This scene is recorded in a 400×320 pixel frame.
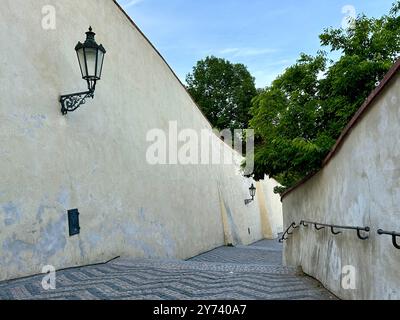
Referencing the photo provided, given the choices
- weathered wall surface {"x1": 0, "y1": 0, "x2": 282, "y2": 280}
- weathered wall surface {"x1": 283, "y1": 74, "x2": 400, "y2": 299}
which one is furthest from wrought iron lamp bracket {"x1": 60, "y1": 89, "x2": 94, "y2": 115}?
weathered wall surface {"x1": 283, "y1": 74, "x2": 400, "y2": 299}

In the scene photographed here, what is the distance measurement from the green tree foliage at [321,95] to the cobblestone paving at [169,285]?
1652 mm

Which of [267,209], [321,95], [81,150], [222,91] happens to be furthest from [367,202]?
[222,91]

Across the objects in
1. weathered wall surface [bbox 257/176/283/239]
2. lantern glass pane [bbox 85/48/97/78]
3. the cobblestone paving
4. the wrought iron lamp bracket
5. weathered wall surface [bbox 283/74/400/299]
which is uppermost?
lantern glass pane [bbox 85/48/97/78]

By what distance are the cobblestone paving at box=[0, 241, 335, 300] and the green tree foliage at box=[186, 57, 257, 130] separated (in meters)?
24.3

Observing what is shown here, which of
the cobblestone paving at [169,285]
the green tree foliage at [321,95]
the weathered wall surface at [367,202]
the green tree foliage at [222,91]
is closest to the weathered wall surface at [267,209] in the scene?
the green tree foliage at [222,91]

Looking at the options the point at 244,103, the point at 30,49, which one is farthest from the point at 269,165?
the point at 244,103

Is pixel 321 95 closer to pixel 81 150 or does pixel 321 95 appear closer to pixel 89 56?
pixel 89 56

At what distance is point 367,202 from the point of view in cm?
282

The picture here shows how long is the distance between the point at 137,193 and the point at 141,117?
6.06 ft

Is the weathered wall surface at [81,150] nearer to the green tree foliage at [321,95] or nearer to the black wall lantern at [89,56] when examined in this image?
the black wall lantern at [89,56]

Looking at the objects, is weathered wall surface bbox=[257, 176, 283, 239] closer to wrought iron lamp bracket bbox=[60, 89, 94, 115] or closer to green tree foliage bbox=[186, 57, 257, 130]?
green tree foliage bbox=[186, 57, 257, 130]

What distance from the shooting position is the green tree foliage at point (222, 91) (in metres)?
29.0

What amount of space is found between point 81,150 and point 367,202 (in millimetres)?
4286

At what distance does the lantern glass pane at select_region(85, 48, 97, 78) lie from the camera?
4.79m
